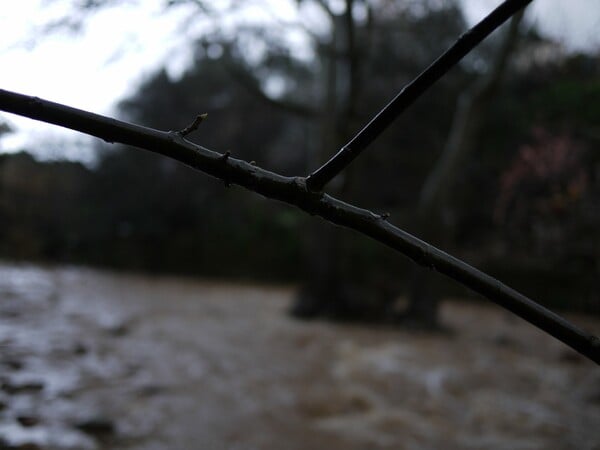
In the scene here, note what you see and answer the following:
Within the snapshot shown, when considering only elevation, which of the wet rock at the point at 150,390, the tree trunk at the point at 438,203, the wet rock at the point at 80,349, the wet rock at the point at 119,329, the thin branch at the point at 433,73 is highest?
the tree trunk at the point at 438,203

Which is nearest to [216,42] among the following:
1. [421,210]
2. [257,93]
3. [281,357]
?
[257,93]

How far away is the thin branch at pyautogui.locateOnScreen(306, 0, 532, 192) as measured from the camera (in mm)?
606

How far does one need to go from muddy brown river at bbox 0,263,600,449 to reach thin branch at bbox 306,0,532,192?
141 centimetres

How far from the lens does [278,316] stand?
6.40 metres

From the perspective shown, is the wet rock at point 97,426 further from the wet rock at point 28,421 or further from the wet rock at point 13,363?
the wet rock at point 13,363

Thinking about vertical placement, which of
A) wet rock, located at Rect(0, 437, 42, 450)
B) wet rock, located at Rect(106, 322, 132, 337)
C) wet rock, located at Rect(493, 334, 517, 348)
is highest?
wet rock, located at Rect(493, 334, 517, 348)

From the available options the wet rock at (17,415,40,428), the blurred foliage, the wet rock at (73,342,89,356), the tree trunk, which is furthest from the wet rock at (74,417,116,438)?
the blurred foliage

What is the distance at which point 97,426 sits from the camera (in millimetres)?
1960

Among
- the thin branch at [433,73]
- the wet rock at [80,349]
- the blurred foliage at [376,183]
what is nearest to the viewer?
the thin branch at [433,73]

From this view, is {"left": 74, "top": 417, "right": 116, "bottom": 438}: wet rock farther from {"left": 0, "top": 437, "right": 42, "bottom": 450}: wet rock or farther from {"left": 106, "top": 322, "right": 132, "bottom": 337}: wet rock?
{"left": 106, "top": 322, "right": 132, "bottom": 337}: wet rock

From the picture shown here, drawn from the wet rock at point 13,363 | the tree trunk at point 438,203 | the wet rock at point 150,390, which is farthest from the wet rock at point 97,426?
the tree trunk at point 438,203

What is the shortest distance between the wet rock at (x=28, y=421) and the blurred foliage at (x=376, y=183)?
16.8ft

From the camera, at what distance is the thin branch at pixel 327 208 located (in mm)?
639

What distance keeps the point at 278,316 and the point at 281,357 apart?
2234 millimetres
